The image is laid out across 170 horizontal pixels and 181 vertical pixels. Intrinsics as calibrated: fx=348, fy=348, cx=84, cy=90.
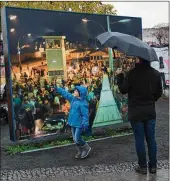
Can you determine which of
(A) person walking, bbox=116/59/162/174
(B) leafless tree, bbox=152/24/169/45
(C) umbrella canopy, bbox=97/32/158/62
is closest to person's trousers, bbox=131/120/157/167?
(A) person walking, bbox=116/59/162/174

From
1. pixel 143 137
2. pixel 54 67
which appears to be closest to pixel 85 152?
pixel 143 137

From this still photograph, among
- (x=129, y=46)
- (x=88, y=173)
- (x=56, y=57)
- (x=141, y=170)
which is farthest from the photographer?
(x=56, y=57)

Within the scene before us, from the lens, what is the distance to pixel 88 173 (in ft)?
18.1

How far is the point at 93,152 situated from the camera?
6.84 metres

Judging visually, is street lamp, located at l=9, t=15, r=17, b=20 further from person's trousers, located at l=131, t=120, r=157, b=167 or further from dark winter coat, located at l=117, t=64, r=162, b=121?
person's trousers, located at l=131, t=120, r=157, b=167

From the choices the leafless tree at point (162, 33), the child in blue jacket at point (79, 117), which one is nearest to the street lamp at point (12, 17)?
the child in blue jacket at point (79, 117)

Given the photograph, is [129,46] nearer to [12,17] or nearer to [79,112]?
[79,112]

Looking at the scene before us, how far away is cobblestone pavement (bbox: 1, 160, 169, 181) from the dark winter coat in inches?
35.0

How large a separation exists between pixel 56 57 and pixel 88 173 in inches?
111

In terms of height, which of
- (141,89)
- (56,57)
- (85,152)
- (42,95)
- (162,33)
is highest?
(162,33)

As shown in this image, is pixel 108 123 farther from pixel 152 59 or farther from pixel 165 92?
pixel 165 92

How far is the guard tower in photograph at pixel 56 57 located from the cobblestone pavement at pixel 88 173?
2251mm

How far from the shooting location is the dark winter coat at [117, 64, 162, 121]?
518 cm

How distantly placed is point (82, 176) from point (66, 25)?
3.47m
